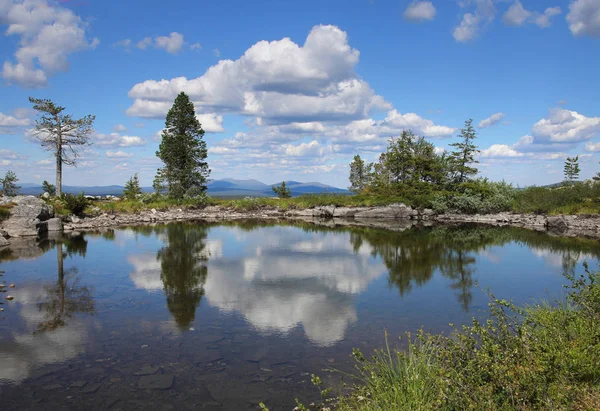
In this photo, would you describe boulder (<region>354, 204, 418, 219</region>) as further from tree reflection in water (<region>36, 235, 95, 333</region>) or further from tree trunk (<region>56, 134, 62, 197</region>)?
tree reflection in water (<region>36, 235, 95, 333</region>)

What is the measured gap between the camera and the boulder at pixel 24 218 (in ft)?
106

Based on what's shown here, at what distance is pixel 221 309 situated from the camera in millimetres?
14281

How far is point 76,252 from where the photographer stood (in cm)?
2583

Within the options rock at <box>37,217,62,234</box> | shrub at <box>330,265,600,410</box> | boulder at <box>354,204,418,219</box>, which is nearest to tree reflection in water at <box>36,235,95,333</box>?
shrub at <box>330,265,600,410</box>

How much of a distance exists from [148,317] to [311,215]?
147 ft

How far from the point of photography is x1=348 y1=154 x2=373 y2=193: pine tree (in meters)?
73.2

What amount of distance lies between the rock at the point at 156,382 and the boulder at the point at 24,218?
2899cm

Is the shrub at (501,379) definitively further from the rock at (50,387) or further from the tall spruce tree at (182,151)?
the tall spruce tree at (182,151)

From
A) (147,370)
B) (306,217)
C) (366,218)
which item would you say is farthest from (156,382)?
(366,218)

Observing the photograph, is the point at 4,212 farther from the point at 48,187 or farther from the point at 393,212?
the point at 393,212

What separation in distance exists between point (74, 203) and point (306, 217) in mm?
27193

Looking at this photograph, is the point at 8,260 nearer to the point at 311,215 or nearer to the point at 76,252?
the point at 76,252

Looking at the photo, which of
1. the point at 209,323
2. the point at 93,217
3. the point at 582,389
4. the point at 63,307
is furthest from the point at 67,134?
the point at 582,389

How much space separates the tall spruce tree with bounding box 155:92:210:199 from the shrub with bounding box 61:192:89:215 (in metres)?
14.7
